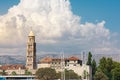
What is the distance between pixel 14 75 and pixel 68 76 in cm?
2020

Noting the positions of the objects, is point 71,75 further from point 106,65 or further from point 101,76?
point 101,76

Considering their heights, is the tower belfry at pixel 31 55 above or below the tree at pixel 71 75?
above

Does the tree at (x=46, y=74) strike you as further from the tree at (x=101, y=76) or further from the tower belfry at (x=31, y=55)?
the tower belfry at (x=31, y=55)

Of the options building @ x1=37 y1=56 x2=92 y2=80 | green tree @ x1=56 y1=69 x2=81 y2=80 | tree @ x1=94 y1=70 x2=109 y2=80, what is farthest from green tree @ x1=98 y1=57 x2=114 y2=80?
green tree @ x1=56 y1=69 x2=81 y2=80

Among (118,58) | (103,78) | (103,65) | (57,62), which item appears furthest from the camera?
(118,58)

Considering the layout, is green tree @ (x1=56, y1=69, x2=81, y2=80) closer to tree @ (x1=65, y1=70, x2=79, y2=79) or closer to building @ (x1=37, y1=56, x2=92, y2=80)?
tree @ (x1=65, y1=70, x2=79, y2=79)

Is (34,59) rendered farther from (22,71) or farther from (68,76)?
(68,76)

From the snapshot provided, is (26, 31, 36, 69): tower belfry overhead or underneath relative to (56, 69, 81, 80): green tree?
overhead

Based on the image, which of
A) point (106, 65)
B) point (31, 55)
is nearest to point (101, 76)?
point (106, 65)

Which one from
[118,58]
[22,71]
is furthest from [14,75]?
[118,58]

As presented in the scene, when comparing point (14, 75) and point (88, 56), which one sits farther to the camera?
point (14, 75)

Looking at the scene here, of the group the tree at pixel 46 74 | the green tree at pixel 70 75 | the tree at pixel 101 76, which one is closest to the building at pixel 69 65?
the green tree at pixel 70 75

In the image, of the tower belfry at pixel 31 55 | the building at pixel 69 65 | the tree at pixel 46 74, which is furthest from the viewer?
the tower belfry at pixel 31 55

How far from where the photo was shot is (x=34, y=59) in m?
136
